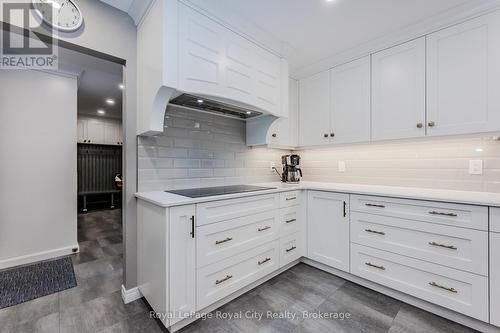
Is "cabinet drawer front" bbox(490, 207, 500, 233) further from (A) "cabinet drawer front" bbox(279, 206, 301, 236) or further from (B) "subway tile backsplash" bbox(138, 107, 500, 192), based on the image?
(A) "cabinet drawer front" bbox(279, 206, 301, 236)

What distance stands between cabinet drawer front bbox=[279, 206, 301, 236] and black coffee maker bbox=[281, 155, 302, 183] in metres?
0.53

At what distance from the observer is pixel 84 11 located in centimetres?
152

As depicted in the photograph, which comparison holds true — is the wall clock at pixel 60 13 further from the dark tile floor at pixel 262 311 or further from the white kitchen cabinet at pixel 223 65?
the dark tile floor at pixel 262 311

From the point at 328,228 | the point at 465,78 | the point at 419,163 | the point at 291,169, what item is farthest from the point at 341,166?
the point at 465,78

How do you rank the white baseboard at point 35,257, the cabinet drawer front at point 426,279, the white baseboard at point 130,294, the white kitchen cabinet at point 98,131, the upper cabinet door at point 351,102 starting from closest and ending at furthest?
1. the cabinet drawer front at point 426,279
2. the white baseboard at point 130,294
3. the upper cabinet door at point 351,102
4. the white baseboard at point 35,257
5. the white kitchen cabinet at point 98,131

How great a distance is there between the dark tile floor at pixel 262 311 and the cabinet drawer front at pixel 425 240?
44 cm

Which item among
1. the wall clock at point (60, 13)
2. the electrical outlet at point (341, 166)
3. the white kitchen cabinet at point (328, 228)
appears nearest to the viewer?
the wall clock at point (60, 13)

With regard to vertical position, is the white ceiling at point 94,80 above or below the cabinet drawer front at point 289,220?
above

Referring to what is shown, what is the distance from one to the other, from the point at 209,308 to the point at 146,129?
1.45 meters

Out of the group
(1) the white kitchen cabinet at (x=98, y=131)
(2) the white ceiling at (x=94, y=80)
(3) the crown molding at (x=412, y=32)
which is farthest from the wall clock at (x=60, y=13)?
(1) the white kitchen cabinet at (x=98, y=131)

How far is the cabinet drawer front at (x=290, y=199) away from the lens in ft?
7.04

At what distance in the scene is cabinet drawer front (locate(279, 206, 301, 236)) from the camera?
2.15 metres

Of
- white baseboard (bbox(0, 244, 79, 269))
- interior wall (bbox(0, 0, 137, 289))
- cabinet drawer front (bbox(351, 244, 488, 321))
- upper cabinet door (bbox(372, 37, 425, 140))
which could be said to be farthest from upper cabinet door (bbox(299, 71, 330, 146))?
white baseboard (bbox(0, 244, 79, 269))

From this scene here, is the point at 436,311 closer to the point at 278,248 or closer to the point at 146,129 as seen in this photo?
the point at 278,248
